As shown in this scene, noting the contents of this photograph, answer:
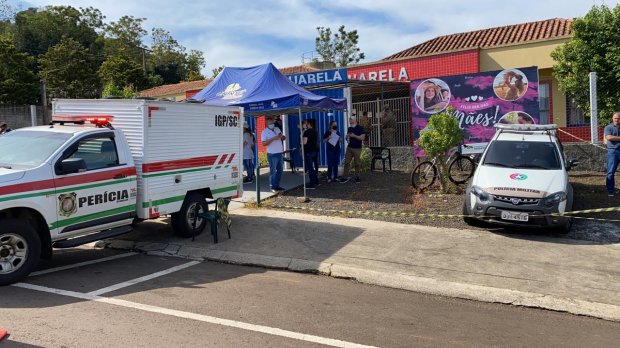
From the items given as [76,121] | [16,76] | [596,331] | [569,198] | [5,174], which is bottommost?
[596,331]

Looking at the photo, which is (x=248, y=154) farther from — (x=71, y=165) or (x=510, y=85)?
(x=71, y=165)

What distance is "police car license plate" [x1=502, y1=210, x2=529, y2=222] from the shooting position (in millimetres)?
8289

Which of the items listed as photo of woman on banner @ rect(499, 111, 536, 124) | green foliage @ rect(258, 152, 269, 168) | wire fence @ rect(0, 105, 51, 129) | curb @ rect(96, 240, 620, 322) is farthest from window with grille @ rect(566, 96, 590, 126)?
wire fence @ rect(0, 105, 51, 129)

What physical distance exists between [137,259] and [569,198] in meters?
7.01

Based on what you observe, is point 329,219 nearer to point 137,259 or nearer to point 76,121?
point 137,259

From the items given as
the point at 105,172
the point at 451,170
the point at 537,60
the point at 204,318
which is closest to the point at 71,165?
the point at 105,172

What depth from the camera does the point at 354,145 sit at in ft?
45.8

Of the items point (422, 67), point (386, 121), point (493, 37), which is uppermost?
point (493, 37)

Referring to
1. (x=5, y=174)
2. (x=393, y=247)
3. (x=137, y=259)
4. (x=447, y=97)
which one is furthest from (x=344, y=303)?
(x=447, y=97)

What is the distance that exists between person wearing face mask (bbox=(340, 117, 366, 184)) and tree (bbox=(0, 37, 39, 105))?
34.7 metres

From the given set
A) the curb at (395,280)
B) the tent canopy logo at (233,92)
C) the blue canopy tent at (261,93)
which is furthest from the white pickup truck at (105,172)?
the tent canopy logo at (233,92)

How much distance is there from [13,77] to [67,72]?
5666mm

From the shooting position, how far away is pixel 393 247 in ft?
26.2

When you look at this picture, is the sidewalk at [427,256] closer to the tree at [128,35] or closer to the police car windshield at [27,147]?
the police car windshield at [27,147]
